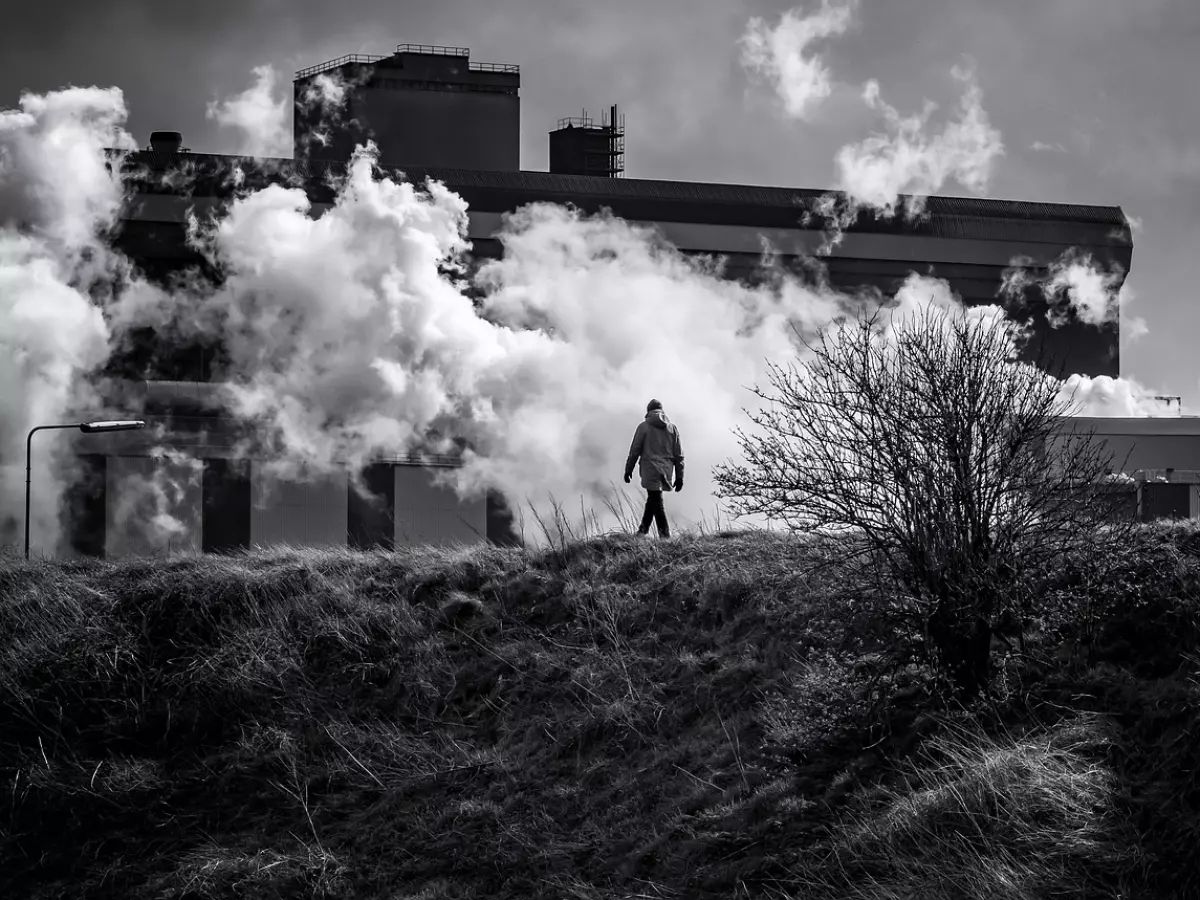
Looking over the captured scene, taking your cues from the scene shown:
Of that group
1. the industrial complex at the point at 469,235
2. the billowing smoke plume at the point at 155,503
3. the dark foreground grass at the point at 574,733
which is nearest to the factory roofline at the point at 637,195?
the industrial complex at the point at 469,235

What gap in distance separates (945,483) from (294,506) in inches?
739

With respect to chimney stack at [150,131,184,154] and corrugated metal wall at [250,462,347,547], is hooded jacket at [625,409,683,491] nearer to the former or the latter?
corrugated metal wall at [250,462,347,547]

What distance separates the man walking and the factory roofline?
1617 centimetres

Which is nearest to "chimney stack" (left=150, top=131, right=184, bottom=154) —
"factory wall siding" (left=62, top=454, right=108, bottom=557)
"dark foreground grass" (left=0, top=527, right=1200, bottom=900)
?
"factory wall siding" (left=62, top=454, right=108, bottom=557)

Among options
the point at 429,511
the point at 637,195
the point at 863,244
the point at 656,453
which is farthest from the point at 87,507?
the point at 863,244

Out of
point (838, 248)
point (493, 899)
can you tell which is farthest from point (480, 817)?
point (838, 248)

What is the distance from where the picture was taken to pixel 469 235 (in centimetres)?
2980

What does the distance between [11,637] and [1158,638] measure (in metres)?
10.8

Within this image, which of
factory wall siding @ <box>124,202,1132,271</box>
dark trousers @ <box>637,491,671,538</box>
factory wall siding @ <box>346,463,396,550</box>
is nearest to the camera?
dark trousers @ <box>637,491,671,538</box>

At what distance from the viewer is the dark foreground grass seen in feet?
27.1

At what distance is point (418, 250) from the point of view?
26.3 meters

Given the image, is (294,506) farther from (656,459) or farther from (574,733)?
(574,733)

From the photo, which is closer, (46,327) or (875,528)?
(875,528)

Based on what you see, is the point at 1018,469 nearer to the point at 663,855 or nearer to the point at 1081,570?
the point at 1081,570
